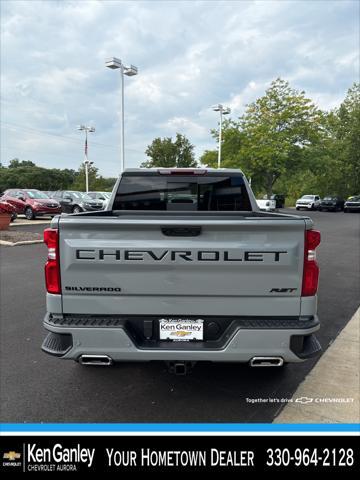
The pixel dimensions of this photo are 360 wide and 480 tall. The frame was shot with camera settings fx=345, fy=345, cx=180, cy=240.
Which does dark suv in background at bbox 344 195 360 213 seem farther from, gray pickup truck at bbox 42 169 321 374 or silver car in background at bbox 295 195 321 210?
gray pickup truck at bbox 42 169 321 374

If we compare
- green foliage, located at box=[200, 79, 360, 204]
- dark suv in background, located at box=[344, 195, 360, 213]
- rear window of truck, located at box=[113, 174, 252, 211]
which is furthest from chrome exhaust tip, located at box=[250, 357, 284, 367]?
dark suv in background, located at box=[344, 195, 360, 213]

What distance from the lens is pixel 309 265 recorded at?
2506 millimetres

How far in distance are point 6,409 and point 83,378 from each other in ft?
2.43

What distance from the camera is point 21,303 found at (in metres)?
5.76

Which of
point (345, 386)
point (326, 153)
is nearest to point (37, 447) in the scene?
point (345, 386)

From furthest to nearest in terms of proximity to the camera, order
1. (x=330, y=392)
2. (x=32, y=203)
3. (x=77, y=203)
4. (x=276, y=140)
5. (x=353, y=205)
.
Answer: (x=353, y=205)
(x=276, y=140)
(x=77, y=203)
(x=32, y=203)
(x=330, y=392)

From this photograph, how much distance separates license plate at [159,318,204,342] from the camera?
2609mm

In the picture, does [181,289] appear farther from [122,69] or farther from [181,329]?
[122,69]

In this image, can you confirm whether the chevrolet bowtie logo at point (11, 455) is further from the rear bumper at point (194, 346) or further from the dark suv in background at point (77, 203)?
the dark suv in background at point (77, 203)

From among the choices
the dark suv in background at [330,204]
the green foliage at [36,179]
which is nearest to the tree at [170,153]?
the dark suv in background at [330,204]

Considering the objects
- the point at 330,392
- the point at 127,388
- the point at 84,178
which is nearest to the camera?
the point at 330,392

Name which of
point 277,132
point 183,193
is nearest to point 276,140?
point 277,132

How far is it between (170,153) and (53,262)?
161 ft

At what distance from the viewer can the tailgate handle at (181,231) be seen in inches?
98.3
